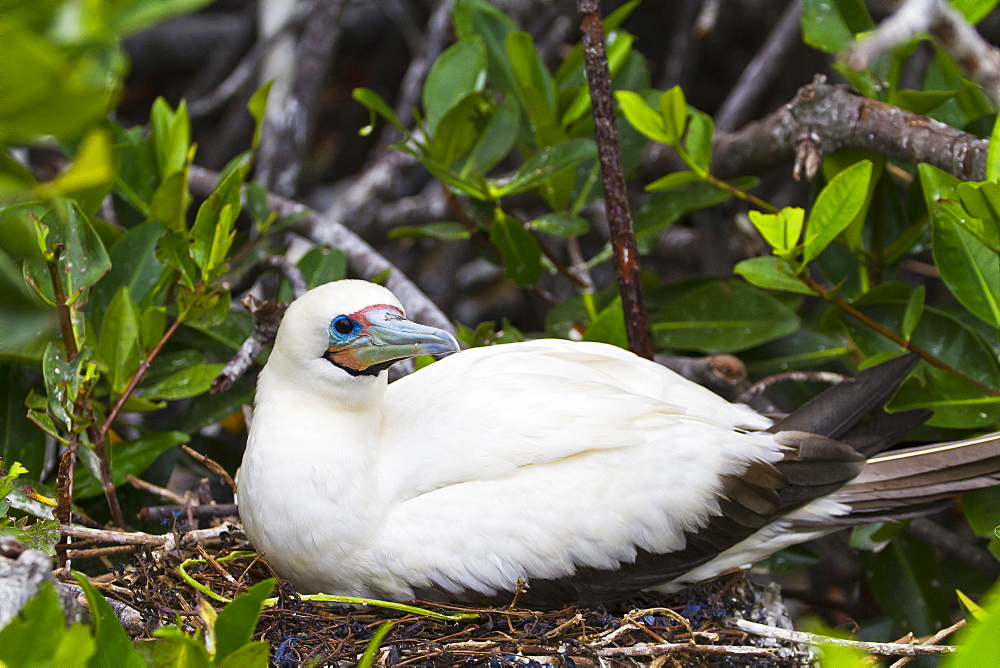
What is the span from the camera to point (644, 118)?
250 cm

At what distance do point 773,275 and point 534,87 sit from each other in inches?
39.9

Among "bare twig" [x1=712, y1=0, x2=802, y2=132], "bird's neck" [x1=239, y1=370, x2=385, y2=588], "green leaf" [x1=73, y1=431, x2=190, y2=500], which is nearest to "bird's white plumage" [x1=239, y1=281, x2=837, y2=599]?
"bird's neck" [x1=239, y1=370, x2=385, y2=588]

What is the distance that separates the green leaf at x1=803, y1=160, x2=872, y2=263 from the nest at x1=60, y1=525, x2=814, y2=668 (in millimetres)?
930

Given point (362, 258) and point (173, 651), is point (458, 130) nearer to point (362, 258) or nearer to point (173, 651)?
point (362, 258)

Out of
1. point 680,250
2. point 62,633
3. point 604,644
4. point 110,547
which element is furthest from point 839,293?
point 62,633

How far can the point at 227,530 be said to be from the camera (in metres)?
2.31

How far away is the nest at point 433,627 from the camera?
6.19 feet

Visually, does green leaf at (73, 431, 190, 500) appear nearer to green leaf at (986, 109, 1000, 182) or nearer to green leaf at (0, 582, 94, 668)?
green leaf at (0, 582, 94, 668)

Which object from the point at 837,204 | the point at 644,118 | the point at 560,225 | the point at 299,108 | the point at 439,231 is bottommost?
the point at 439,231

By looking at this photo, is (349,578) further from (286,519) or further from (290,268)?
(290,268)

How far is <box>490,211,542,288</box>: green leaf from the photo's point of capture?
2.62m

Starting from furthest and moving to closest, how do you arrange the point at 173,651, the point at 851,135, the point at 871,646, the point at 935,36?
the point at 851,135
the point at 871,646
the point at 173,651
the point at 935,36

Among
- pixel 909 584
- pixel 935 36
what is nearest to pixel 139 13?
pixel 935 36

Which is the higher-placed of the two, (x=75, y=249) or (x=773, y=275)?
(x=773, y=275)
